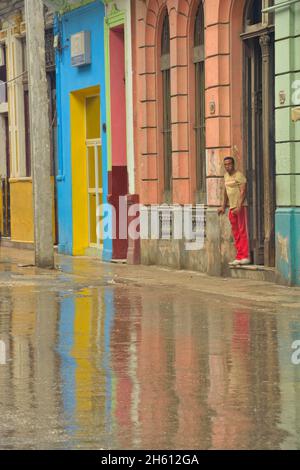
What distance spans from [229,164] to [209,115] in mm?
972

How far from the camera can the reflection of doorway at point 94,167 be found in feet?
84.9

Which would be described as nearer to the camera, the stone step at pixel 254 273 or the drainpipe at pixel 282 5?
the drainpipe at pixel 282 5

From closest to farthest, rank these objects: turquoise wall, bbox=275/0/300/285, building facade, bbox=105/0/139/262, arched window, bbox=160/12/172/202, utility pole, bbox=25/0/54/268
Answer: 1. turquoise wall, bbox=275/0/300/285
2. utility pole, bbox=25/0/54/268
3. arched window, bbox=160/12/172/202
4. building facade, bbox=105/0/139/262

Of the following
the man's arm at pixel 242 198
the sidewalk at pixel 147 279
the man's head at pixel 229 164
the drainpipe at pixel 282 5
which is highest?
the drainpipe at pixel 282 5

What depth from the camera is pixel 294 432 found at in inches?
300

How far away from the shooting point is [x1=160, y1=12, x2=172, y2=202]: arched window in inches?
861

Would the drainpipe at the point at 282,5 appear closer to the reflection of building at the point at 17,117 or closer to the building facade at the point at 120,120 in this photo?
the building facade at the point at 120,120

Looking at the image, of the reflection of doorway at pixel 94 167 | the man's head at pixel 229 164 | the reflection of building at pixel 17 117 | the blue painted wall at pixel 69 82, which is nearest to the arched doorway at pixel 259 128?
the man's head at pixel 229 164

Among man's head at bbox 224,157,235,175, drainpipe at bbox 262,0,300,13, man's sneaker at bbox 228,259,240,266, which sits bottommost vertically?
man's sneaker at bbox 228,259,240,266

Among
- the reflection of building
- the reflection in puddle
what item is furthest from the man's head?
the reflection of building

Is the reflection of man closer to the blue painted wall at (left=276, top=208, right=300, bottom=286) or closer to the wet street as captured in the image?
the blue painted wall at (left=276, top=208, right=300, bottom=286)

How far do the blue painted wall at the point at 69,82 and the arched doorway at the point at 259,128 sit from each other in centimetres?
558

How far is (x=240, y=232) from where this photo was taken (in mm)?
18984

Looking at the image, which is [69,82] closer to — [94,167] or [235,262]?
[94,167]
